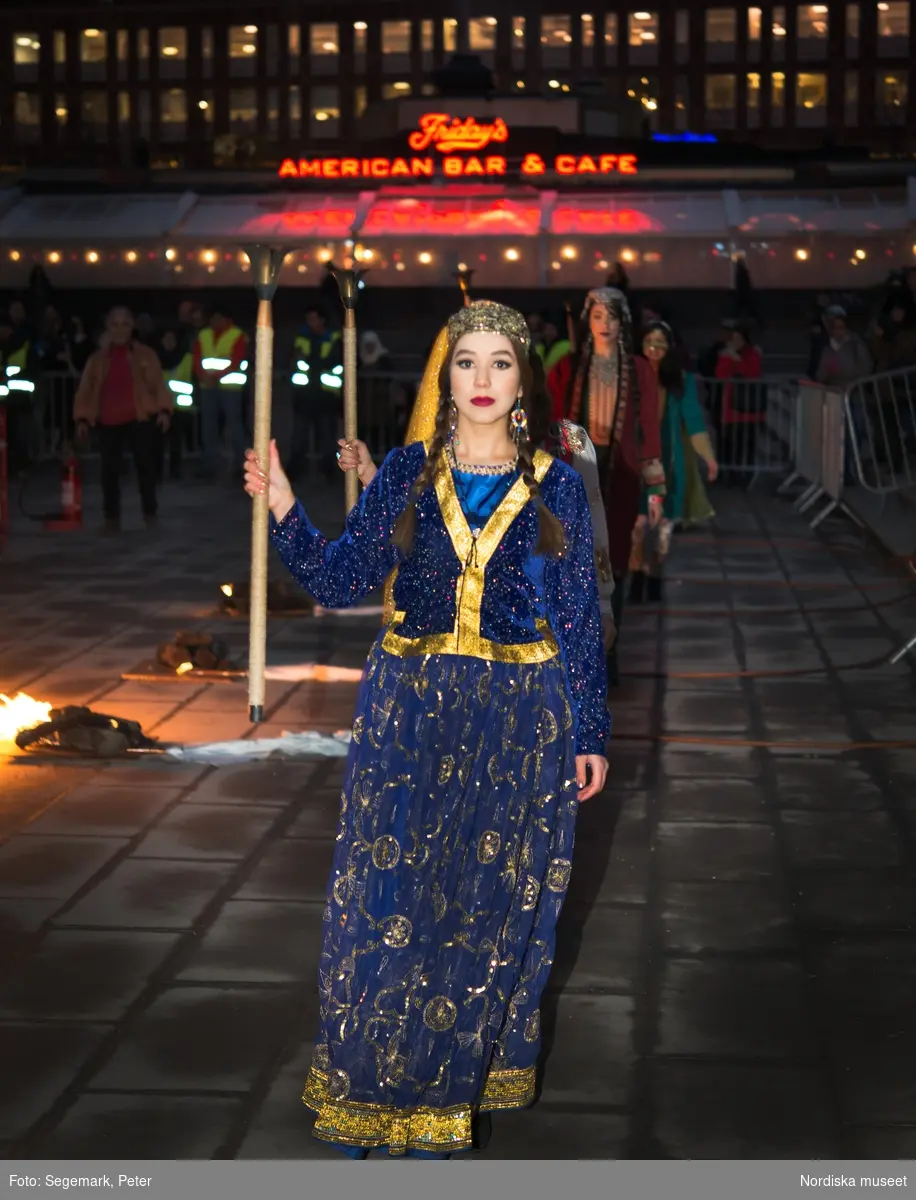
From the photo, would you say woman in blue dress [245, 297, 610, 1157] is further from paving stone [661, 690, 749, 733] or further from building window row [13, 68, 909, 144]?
building window row [13, 68, 909, 144]

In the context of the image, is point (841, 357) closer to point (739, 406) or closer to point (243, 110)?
point (739, 406)

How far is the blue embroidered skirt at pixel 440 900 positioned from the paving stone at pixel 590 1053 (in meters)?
0.25

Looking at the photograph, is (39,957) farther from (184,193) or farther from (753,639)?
(184,193)

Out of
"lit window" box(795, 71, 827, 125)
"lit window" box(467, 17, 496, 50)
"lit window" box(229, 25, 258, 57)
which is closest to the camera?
"lit window" box(795, 71, 827, 125)

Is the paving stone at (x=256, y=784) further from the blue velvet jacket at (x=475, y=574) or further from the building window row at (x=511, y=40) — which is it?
the building window row at (x=511, y=40)

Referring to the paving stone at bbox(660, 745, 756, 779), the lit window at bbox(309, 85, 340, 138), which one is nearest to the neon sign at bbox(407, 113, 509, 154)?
the paving stone at bbox(660, 745, 756, 779)

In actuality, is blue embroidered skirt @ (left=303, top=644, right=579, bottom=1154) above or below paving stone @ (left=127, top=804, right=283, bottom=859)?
above

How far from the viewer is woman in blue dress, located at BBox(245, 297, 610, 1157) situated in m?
4.09

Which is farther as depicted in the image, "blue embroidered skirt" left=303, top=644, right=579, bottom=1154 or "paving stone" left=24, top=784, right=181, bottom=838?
"paving stone" left=24, top=784, right=181, bottom=838

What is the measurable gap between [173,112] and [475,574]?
95618 mm

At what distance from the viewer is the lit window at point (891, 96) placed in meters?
89.0

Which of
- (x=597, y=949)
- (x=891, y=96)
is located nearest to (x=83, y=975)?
(x=597, y=949)

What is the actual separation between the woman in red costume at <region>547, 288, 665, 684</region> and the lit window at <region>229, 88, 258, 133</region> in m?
87.7

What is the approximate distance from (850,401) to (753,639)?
6733mm
